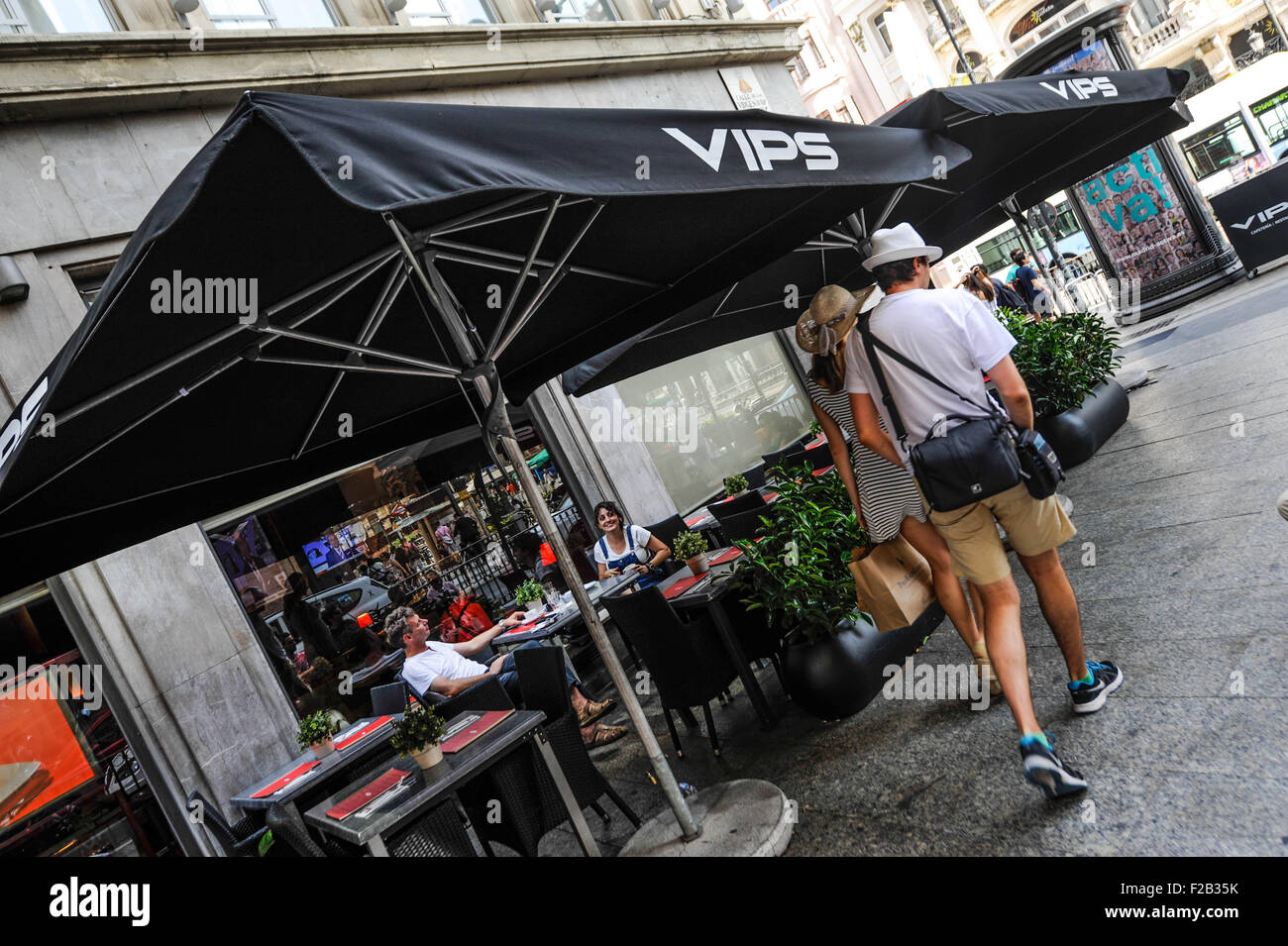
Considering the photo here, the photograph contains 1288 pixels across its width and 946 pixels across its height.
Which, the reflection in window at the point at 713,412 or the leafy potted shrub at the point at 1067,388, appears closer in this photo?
the leafy potted shrub at the point at 1067,388

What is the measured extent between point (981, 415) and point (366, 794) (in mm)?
3221

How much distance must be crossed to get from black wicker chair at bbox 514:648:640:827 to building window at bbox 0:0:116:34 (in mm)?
7628

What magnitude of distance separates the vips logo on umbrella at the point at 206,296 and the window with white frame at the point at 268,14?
8.10 m

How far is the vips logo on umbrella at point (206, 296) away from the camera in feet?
7.29

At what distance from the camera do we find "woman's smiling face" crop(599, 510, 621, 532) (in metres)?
7.55

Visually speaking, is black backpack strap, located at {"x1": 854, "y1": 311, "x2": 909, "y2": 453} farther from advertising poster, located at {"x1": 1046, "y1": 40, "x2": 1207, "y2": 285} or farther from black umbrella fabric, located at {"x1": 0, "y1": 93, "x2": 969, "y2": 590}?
advertising poster, located at {"x1": 1046, "y1": 40, "x2": 1207, "y2": 285}

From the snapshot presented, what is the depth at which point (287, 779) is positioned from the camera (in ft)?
19.0

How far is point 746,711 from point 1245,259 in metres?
13.4

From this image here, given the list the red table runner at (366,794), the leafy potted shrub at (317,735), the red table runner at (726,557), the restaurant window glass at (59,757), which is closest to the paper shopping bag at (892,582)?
the red table runner at (726,557)

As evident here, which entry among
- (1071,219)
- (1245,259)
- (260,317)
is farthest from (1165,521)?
(1071,219)

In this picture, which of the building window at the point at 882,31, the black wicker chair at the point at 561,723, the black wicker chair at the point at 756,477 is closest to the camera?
the black wicker chair at the point at 561,723

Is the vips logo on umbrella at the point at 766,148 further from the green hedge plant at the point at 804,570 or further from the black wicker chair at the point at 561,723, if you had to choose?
the black wicker chair at the point at 561,723

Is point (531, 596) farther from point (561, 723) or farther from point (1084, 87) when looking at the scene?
point (1084, 87)
